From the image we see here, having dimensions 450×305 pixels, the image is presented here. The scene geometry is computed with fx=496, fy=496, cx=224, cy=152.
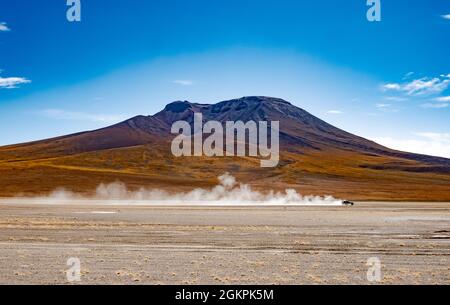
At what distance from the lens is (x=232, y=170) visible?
597 ft

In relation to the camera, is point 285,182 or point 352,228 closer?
point 352,228

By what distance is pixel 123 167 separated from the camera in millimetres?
186250

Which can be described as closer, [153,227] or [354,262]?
[354,262]

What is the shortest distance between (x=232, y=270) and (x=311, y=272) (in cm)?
319
